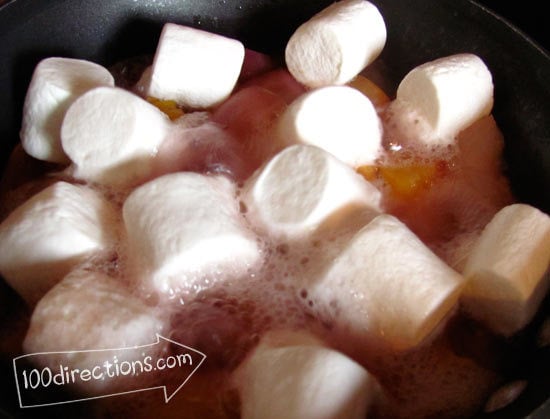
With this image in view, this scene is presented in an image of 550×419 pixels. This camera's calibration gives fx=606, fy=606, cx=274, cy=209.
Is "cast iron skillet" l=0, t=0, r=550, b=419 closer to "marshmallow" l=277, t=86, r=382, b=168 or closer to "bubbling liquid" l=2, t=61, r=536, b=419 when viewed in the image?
"bubbling liquid" l=2, t=61, r=536, b=419

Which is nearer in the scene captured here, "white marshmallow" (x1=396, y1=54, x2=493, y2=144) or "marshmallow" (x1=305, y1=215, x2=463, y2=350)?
"marshmallow" (x1=305, y1=215, x2=463, y2=350)

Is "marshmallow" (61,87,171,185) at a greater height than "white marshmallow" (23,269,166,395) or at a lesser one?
greater

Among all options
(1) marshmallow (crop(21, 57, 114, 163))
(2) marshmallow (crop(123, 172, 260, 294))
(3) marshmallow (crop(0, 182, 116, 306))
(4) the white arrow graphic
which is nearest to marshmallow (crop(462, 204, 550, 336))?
(2) marshmallow (crop(123, 172, 260, 294))

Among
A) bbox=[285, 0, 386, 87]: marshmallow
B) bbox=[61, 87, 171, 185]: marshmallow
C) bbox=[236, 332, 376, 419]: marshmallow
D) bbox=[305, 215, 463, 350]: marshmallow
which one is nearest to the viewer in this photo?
bbox=[236, 332, 376, 419]: marshmallow

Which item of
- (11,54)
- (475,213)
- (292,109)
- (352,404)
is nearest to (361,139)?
(292,109)

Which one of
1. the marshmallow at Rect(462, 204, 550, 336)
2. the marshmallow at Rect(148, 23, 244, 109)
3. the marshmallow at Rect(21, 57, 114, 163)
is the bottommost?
the marshmallow at Rect(462, 204, 550, 336)

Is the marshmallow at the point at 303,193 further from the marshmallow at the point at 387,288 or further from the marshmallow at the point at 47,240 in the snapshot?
the marshmallow at the point at 47,240

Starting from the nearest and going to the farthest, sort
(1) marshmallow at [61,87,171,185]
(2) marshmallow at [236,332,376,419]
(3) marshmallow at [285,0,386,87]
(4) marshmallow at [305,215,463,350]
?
1. (2) marshmallow at [236,332,376,419]
2. (4) marshmallow at [305,215,463,350]
3. (1) marshmallow at [61,87,171,185]
4. (3) marshmallow at [285,0,386,87]
